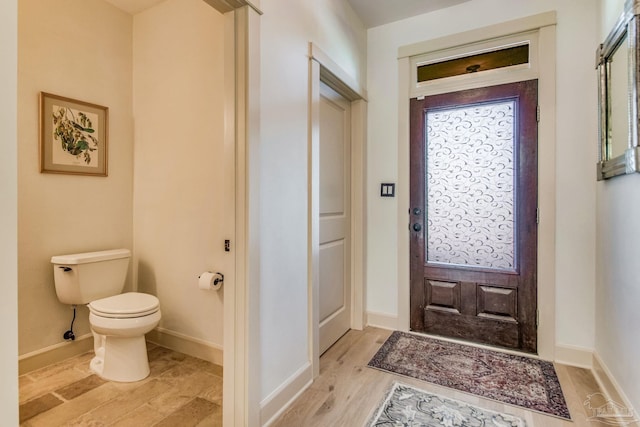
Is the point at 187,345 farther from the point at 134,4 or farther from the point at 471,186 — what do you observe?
the point at 134,4

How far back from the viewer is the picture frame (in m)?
2.18

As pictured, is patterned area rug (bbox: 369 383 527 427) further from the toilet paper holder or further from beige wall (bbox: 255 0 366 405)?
the toilet paper holder

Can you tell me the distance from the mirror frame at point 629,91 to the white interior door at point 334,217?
66.5 inches

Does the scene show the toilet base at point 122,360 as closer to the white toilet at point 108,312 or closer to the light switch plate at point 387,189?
the white toilet at point 108,312

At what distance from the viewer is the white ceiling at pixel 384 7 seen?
250cm

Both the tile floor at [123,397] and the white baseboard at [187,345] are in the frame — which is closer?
the tile floor at [123,397]

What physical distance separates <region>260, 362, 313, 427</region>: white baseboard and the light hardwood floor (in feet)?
0.10

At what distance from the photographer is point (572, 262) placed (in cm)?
220

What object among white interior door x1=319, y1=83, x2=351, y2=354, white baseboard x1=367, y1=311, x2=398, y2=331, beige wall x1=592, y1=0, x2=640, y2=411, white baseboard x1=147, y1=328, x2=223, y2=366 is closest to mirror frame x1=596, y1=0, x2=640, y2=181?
beige wall x1=592, y1=0, x2=640, y2=411

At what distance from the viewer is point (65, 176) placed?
2289 millimetres

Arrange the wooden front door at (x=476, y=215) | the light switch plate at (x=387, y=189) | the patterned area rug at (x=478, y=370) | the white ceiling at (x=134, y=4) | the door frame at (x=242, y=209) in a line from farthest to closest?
the light switch plate at (x=387, y=189) → the white ceiling at (x=134, y=4) → the wooden front door at (x=476, y=215) → the patterned area rug at (x=478, y=370) → the door frame at (x=242, y=209)

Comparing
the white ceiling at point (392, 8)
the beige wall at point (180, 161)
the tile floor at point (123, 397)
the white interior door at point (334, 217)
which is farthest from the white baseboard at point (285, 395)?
the white ceiling at point (392, 8)

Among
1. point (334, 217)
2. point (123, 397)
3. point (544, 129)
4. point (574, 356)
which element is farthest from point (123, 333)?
point (544, 129)

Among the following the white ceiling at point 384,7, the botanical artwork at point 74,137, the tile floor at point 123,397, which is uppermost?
the white ceiling at point 384,7
